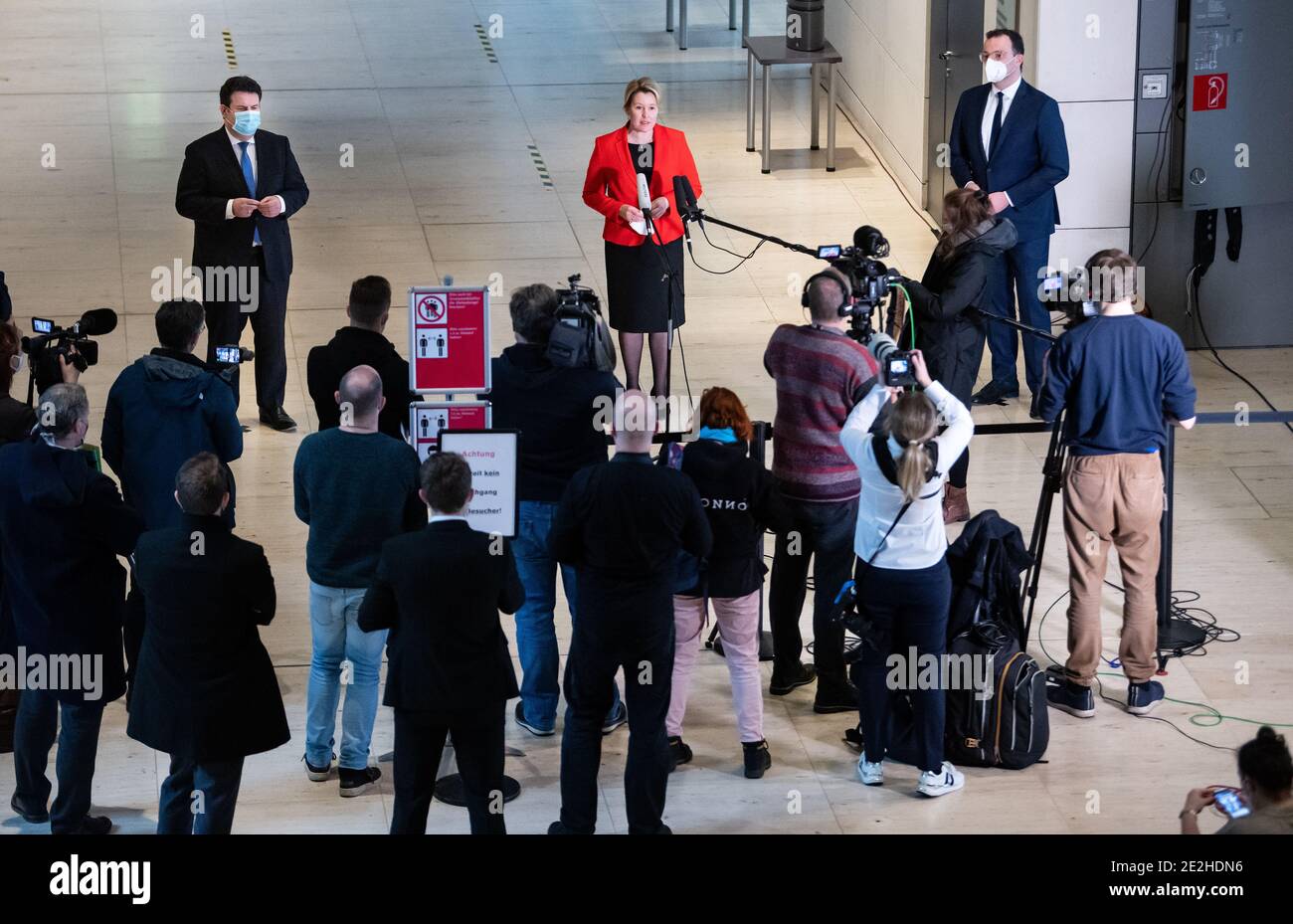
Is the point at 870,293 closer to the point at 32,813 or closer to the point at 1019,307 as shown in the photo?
the point at 1019,307

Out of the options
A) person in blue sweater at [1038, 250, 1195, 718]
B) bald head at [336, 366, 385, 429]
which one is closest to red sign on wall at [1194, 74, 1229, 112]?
person in blue sweater at [1038, 250, 1195, 718]

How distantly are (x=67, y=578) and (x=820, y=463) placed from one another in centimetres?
267

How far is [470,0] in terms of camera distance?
18.8m

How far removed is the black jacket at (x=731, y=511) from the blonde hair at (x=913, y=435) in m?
0.49

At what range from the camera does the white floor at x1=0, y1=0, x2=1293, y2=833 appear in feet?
23.1

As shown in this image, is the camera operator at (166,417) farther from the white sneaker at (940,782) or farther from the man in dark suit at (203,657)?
the white sneaker at (940,782)

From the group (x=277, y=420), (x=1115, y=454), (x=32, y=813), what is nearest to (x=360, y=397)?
(x=32, y=813)

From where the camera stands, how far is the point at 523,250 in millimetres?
12578

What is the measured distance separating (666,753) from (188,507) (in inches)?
68.1

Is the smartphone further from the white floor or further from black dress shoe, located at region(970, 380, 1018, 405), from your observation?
black dress shoe, located at region(970, 380, 1018, 405)

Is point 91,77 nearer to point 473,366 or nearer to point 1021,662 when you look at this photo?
point 473,366

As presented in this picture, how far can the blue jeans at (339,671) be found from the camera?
22.5 ft

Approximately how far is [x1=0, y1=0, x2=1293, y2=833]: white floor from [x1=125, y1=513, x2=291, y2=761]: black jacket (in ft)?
2.50
